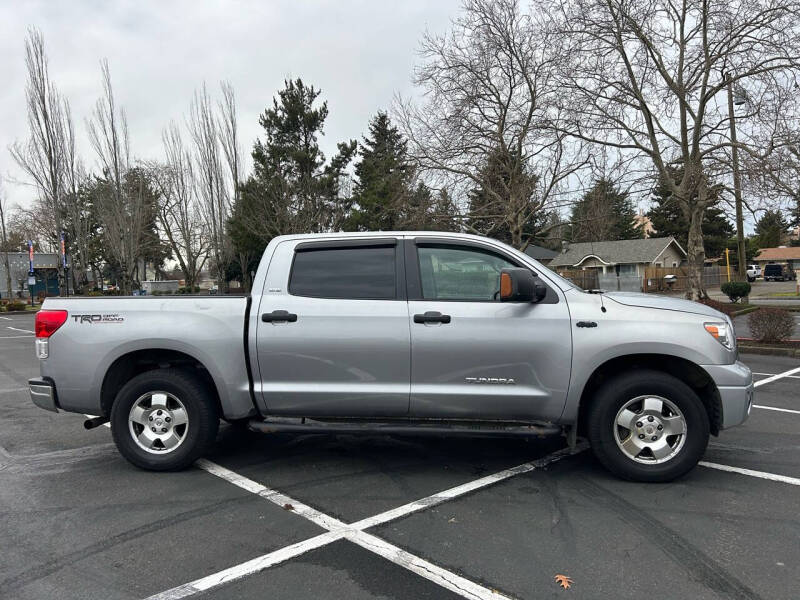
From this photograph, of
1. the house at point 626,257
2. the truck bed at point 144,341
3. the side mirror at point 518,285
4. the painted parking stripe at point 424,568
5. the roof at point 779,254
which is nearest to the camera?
the painted parking stripe at point 424,568

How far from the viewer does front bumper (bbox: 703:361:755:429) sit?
3992mm

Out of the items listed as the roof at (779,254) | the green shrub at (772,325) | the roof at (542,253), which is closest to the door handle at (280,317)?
the green shrub at (772,325)

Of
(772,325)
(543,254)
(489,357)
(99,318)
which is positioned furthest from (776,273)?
(99,318)

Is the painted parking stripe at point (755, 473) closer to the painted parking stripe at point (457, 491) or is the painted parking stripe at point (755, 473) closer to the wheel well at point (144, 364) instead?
the painted parking stripe at point (457, 491)

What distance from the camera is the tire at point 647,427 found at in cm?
402

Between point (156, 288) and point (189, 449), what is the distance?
48643 mm

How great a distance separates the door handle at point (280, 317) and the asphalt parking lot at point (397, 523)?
1.29m

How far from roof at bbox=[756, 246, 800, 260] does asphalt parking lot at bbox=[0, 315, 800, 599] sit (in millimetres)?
89745

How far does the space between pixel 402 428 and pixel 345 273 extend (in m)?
1.33

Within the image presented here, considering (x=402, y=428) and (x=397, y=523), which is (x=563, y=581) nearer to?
(x=397, y=523)

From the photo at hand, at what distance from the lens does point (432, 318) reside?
4105 mm

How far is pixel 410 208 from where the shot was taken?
18.5 m

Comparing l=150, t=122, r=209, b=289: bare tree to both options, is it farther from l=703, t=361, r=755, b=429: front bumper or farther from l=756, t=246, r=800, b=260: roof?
l=756, t=246, r=800, b=260: roof

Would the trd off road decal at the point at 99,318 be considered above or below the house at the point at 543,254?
below
